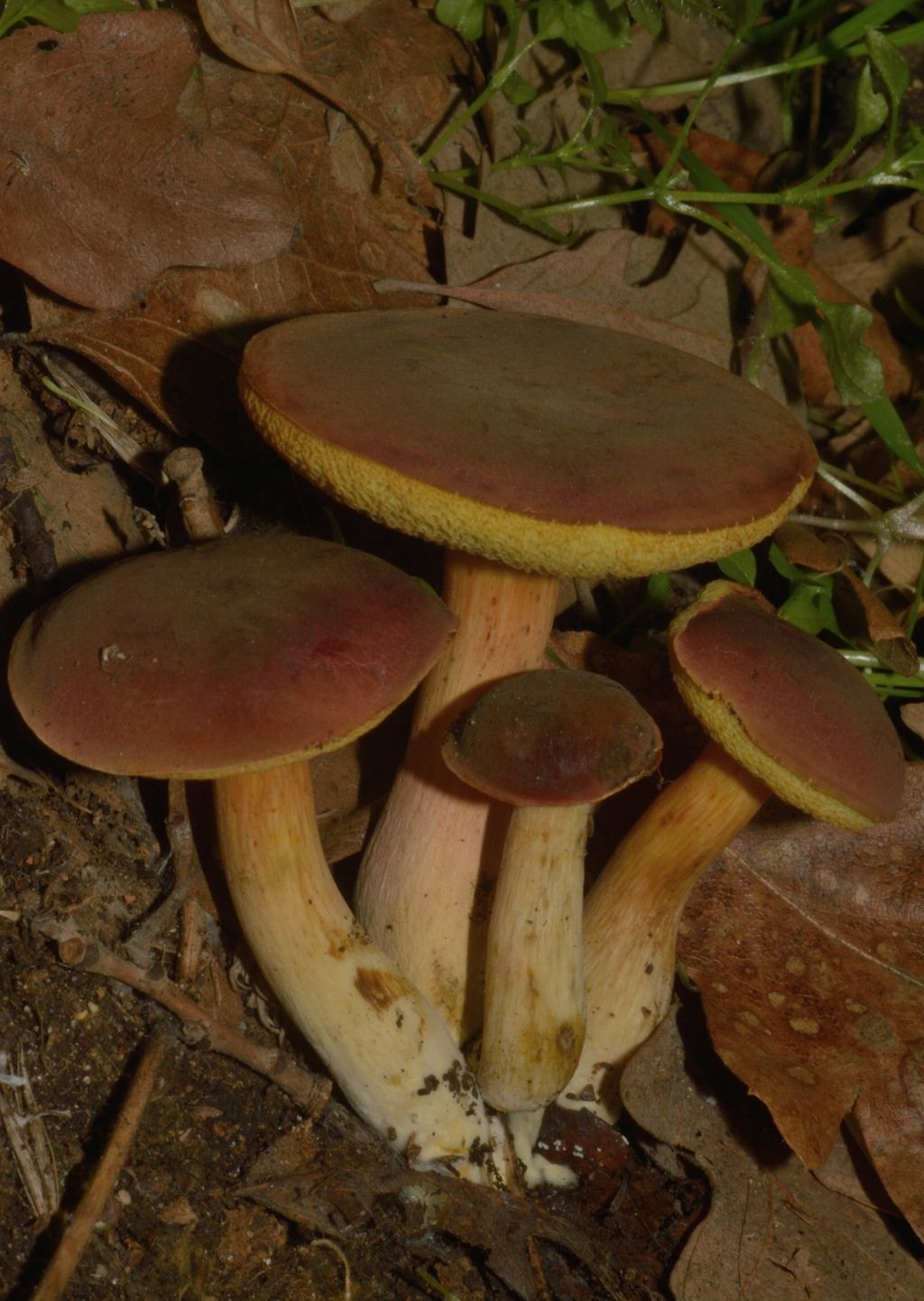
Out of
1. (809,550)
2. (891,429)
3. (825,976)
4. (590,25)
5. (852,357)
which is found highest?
(590,25)

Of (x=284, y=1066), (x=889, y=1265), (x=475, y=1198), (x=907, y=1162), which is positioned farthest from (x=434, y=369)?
(x=889, y=1265)

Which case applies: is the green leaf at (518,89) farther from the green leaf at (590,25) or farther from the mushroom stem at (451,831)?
the mushroom stem at (451,831)

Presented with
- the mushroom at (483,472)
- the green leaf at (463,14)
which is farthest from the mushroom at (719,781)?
the green leaf at (463,14)

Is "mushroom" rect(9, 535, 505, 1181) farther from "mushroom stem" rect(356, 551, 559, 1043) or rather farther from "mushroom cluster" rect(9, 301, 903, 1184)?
"mushroom stem" rect(356, 551, 559, 1043)

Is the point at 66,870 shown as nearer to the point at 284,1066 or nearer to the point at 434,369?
the point at 284,1066

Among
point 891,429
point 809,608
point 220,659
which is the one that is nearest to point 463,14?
point 891,429

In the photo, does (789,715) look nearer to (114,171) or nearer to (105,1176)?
(105,1176)
